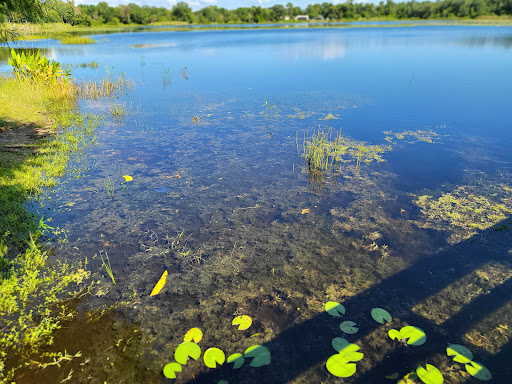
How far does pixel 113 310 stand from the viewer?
2.52 metres

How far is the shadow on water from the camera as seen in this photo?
2.05 m

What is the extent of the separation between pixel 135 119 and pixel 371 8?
8246 centimetres

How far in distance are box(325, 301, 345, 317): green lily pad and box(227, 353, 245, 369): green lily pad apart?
0.78 m

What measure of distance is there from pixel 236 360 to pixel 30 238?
103 inches

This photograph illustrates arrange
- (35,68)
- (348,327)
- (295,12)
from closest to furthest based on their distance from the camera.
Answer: (348,327) → (35,68) → (295,12)

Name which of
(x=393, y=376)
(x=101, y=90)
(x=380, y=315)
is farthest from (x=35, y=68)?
(x=393, y=376)

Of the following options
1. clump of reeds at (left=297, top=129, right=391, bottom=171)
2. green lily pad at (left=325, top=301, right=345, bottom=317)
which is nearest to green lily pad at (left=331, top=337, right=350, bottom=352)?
green lily pad at (left=325, top=301, right=345, bottom=317)

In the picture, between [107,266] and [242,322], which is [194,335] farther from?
[107,266]

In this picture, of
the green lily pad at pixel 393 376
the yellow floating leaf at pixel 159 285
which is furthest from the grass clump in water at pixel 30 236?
the green lily pad at pixel 393 376

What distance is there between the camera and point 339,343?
7.34 feet

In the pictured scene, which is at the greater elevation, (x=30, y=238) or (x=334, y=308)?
(x=30, y=238)

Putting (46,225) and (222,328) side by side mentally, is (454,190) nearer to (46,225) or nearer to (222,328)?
(222,328)

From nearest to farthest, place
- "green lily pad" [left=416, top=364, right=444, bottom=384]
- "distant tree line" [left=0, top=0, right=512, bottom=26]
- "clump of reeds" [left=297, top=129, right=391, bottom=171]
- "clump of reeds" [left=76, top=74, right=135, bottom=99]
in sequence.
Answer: "green lily pad" [left=416, top=364, right=444, bottom=384] → "clump of reeds" [left=297, top=129, right=391, bottom=171] → "clump of reeds" [left=76, top=74, right=135, bottom=99] → "distant tree line" [left=0, top=0, right=512, bottom=26]

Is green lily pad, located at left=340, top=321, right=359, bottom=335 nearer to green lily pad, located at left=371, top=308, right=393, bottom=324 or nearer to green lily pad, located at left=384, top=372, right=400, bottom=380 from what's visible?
green lily pad, located at left=371, top=308, right=393, bottom=324
